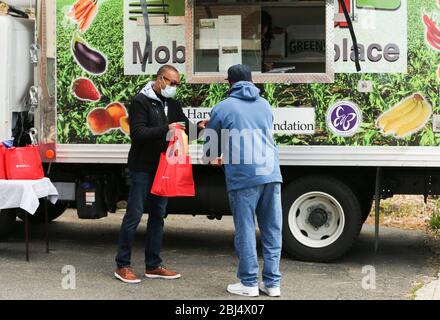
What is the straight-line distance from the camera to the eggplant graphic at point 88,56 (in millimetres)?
8523

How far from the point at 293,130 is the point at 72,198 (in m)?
2.37

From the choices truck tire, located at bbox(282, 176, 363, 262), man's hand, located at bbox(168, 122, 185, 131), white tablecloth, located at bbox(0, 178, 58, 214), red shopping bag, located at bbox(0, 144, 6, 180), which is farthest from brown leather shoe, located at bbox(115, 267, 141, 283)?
truck tire, located at bbox(282, 176, 363, 262)

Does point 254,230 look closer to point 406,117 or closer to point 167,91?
point 167,91

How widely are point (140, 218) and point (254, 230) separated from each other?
1.10m

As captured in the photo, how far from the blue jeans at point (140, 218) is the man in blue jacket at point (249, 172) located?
0.78 metres

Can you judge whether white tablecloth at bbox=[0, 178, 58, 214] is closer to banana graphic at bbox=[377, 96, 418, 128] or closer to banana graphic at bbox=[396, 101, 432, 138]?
banana graphic at bbox=[377, 96, 418, 128]

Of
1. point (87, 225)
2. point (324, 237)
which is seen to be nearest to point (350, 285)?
point (324, 237)

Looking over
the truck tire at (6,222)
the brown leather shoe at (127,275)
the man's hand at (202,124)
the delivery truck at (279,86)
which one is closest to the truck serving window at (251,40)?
the delivery truck at (279,86)

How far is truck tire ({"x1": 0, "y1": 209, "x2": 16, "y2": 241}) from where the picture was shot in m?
9.38

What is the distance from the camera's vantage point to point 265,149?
6.90 meters

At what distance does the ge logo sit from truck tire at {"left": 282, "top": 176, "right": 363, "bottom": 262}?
507 millimetres

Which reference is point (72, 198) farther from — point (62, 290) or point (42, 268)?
point (62, 290)

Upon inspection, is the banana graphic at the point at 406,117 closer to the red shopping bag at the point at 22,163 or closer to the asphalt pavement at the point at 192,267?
the asphalt pavement at the point at 192,267

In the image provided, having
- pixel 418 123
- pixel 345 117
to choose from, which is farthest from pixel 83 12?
pixel 418 123
